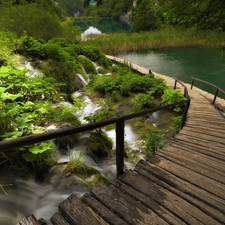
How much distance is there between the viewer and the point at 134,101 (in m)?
9.71

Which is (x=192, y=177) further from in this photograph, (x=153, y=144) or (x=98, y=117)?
(x=98, y=117)

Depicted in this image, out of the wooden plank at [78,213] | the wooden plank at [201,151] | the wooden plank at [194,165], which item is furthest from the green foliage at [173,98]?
the wooden plank at [78,213]

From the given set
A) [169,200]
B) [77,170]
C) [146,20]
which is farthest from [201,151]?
[146,20]

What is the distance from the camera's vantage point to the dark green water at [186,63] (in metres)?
18.4

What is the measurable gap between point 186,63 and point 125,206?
2250 centimetres

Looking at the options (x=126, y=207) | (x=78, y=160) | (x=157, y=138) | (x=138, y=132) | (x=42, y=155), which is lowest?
(x=138, y=132)

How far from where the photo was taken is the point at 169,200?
2.55 metres

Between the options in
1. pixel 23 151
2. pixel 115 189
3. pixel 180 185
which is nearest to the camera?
pixel 115 189

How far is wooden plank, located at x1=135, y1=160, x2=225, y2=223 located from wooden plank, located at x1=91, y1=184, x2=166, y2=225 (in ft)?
1.91

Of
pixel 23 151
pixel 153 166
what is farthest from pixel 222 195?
pixel 23 151

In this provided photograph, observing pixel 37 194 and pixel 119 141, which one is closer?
pixel 119 141

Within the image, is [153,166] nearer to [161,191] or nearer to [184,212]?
[161,191]

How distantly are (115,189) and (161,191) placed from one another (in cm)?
65

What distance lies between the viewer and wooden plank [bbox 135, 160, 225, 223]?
2.44 meters
